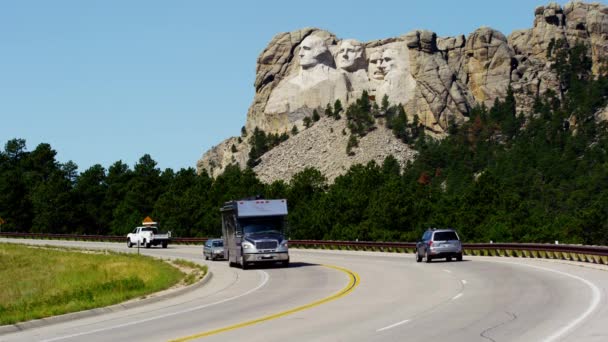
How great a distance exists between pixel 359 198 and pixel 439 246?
72.8m

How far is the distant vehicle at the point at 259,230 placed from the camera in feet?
140

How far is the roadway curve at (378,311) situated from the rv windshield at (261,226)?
8362mm

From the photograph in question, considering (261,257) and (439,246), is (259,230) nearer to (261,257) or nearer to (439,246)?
(261,257)

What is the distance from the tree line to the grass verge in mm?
38406

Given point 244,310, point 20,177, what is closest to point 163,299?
point 244,310

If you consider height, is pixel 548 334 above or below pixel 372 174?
below

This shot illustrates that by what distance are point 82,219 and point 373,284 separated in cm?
13800

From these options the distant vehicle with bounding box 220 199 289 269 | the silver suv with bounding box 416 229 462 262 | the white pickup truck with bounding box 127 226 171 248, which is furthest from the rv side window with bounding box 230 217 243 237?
the white pickup truck with bounding box 127 226 171 248

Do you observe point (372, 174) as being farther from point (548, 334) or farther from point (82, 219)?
point (548, 334)

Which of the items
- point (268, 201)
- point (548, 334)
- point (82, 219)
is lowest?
point (548, 334)

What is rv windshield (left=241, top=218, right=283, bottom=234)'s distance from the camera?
142ft

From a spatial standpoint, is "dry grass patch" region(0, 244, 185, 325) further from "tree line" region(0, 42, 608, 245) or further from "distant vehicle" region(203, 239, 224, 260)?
"tree line" region(0, 42, 608, 245)

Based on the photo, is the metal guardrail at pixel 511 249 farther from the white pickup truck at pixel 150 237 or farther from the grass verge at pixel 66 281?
the grass verge at pixel 66 281

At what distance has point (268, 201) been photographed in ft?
143
